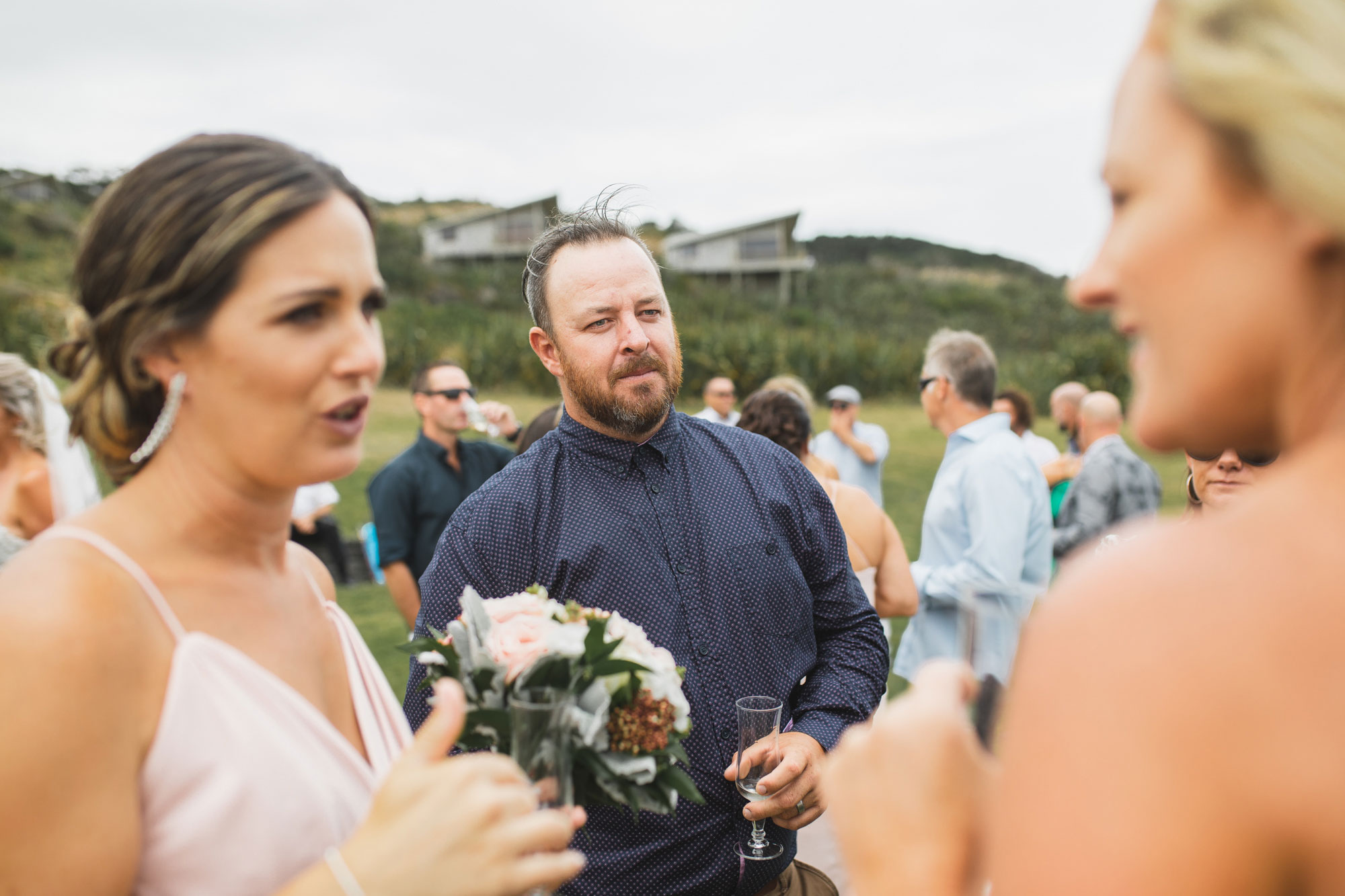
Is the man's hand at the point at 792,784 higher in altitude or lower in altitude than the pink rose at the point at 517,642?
lower

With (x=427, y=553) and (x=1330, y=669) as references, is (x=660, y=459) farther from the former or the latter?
(x=427, y=553)

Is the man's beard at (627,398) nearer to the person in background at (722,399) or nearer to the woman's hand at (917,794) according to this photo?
the woman's hand at (917,794)

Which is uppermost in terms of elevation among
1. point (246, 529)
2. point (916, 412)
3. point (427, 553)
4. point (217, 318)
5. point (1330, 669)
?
point (217, 318)

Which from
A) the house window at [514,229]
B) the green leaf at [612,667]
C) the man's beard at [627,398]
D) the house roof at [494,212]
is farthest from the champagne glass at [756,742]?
the house window at [514,229]

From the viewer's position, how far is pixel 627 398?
3078 millimetres

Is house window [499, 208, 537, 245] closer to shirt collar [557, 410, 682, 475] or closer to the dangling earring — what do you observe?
shirt collar [557, 410, 682, 475]

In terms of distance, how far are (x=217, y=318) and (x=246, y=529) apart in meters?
0.43

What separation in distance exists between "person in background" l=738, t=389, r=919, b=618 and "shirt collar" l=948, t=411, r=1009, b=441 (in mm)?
855

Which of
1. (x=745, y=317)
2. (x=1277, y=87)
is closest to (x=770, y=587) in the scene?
(x=1277, y=87)

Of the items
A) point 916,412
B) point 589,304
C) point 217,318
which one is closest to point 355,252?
Answer: point 217,318

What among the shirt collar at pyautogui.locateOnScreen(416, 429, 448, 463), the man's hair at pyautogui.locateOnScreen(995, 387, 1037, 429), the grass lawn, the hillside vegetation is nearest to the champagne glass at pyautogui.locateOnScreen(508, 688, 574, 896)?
the grass lawn

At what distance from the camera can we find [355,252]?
Answer: 152 cm

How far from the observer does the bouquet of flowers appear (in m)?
1.68

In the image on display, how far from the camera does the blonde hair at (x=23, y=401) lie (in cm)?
405
